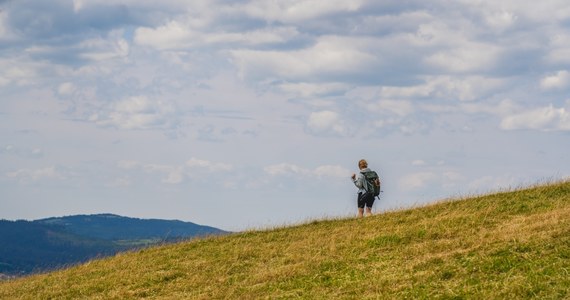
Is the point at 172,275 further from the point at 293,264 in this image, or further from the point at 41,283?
the point at 41,283

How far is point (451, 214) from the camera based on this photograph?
26656 millimetres

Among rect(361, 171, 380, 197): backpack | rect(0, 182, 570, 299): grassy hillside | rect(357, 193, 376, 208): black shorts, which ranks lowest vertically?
rect(0, 182, 570, 299): grassy hillside

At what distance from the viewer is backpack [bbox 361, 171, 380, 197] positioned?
31.6 m

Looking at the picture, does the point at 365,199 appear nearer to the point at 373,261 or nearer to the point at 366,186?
the point at 366,186

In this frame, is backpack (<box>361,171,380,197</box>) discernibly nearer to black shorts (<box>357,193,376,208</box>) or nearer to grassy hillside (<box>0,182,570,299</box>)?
black shorts (<box>357,193,376,208</box>)

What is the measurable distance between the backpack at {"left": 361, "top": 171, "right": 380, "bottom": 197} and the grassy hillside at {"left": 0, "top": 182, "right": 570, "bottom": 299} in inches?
59.0

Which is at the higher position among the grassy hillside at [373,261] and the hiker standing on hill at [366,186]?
the hiker standing on hill at [366,186]

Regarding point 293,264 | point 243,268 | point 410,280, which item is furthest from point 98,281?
point 410,280

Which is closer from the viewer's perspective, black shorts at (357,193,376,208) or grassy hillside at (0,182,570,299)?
grassy hillside at (0,182,570,299)

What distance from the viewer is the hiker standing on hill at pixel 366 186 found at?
3164 centimetres

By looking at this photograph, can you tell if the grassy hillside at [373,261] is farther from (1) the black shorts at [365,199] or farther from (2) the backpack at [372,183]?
(2) the backpack at [372,183]

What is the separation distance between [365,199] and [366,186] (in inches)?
25.5

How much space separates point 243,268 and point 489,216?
885cm

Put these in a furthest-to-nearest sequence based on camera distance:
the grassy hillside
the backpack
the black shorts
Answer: the black shorts → the backpack → the grassy hillside
